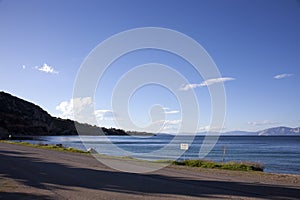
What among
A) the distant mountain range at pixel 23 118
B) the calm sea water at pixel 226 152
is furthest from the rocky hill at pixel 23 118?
the calm sea water at pixel 226 152

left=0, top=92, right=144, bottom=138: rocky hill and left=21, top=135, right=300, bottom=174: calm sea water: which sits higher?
left=0, top=92, right=144, bottom=138: rocky hill

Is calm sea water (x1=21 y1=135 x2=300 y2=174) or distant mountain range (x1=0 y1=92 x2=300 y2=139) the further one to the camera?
distant mountain range (x1=0 y1=92 x2=300 y2=139)

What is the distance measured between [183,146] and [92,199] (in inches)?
635

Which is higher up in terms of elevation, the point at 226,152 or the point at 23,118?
the point at 23,118

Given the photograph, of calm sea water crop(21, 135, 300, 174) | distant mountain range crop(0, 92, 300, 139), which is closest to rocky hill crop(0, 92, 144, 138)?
distant mountain range crop(0, 92, 300, 139)

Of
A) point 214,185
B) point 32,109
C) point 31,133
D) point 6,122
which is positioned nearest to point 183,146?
point 214,185

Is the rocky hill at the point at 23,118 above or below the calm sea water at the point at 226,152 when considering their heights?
above

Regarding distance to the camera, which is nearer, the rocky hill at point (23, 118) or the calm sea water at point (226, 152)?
the calm sea water at point (226, 152)

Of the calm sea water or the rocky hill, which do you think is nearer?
the calm sea water

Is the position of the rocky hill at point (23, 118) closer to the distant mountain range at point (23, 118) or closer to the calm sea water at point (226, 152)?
the distant mountain range at point (23, 118)

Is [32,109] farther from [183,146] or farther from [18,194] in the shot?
[18,194]

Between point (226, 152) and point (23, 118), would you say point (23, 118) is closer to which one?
point (23, 118)

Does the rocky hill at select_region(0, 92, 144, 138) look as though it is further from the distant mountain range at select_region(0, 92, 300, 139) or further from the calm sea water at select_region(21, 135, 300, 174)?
the calm sea water at select_region(21, 135, 300, 174)

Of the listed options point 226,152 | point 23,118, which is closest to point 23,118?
point 23,118
